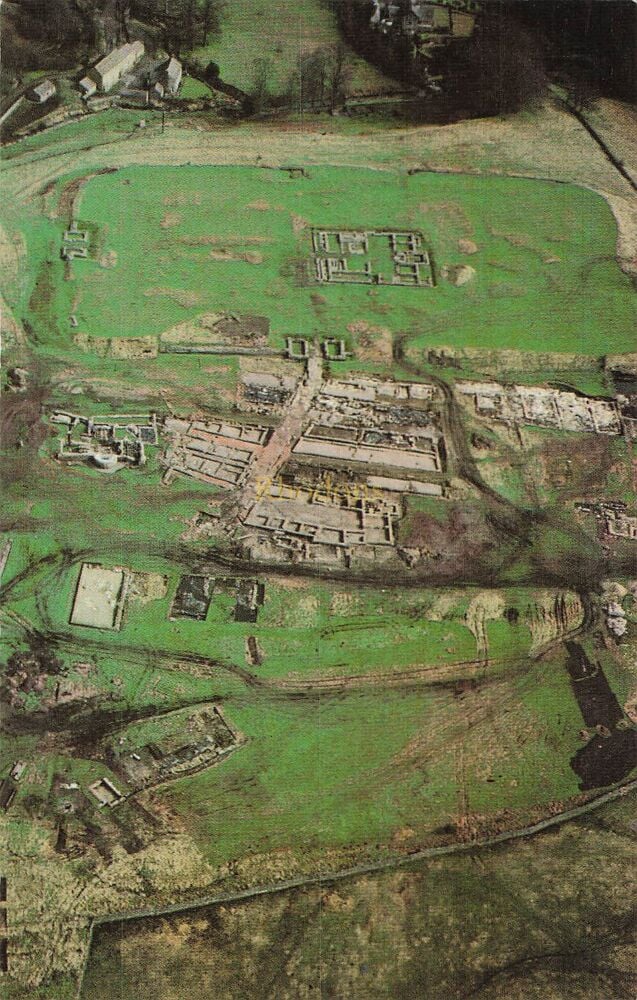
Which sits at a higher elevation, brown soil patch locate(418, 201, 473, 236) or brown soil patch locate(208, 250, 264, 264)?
brown soil patch locate(418, 201, 473, 236)

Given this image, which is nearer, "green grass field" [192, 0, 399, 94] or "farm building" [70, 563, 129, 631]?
"farm building" [70, 563, 129, 631]

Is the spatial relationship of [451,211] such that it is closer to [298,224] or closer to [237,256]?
[298,224]

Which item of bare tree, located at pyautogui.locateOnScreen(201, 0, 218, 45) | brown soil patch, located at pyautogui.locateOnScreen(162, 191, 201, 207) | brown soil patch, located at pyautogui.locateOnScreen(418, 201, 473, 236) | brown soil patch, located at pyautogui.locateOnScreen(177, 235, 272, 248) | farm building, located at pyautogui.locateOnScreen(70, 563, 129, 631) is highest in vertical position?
bare tree, located at pyautogui.locateOnScreen(201, 0, 218, 45)

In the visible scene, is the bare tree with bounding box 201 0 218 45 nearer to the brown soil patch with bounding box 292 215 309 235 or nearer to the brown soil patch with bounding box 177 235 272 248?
the brown soil patch with bounding box 292 215 309 235

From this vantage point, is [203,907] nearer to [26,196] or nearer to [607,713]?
[607,713]

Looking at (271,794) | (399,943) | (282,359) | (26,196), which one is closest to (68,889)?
(271,794)

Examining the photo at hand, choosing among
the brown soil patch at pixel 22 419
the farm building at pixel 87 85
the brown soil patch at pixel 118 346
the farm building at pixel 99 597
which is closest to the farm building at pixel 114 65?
the farm building at pixel 87 85

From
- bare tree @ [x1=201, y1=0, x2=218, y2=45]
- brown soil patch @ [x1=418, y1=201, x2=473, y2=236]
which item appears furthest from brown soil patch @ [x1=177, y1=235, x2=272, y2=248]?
bare tree @ [x1=201, y1=0, x2=218, y2=45]
